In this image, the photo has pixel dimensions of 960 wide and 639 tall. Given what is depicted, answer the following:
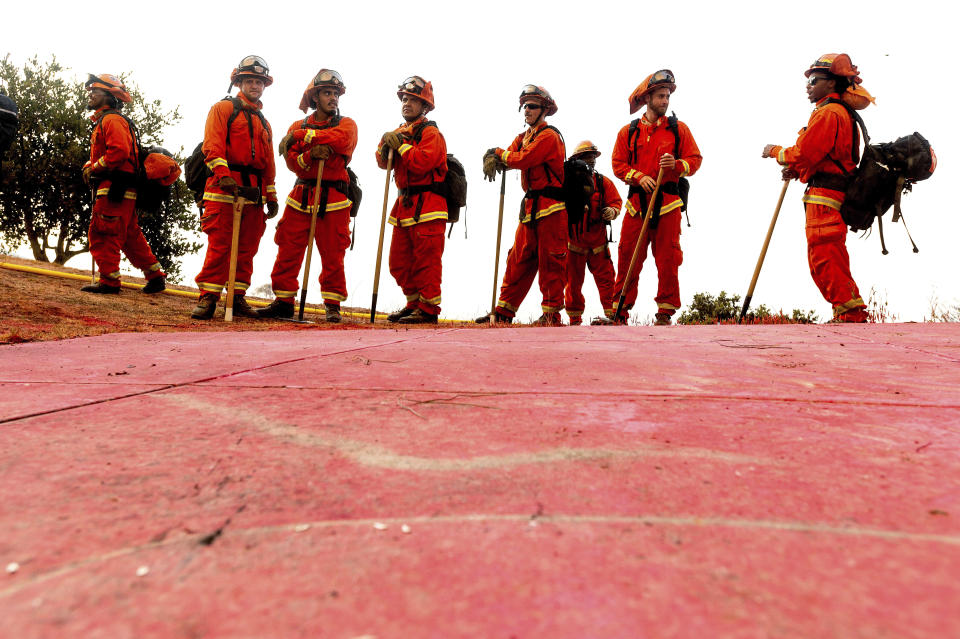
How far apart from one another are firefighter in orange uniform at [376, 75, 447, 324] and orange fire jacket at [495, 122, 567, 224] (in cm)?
76

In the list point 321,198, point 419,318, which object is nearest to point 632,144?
point 419,318

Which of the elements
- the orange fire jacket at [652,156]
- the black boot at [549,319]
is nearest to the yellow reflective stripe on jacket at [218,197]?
the black boot at [549,319]

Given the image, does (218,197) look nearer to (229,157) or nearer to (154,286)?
(229,157)

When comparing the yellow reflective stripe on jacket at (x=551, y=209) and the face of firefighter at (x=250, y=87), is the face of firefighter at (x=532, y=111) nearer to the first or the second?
the yellow reflective stripe on jacket at (x=551, y=209)

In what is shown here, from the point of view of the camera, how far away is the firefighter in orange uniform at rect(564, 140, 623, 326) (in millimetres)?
8312

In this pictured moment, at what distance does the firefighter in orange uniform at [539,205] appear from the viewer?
6.49 m

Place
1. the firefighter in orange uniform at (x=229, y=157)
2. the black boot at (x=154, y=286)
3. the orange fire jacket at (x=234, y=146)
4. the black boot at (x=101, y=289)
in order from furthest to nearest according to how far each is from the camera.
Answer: the black boot at (x=154, y=286), the black boot at (x=101, y=289), the firefighter in orange uniform at (x=229, y=157), the orange fire jacket at (x=234, y=146)

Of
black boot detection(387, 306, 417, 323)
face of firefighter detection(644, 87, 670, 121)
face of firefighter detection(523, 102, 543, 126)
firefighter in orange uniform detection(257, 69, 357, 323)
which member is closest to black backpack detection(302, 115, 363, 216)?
firefighter in orange uniform detection(257, 69, 357, 323)

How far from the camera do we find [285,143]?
6.71 meters

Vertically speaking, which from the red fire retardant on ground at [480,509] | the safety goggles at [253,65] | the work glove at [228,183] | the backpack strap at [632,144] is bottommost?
the red fire retardant on ground at [480,509]

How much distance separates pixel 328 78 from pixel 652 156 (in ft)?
11.2

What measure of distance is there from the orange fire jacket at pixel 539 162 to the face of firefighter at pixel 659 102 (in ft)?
3.22

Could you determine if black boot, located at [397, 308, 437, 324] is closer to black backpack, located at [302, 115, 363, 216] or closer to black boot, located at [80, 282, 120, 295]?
black backpack, located at [302, 115, 363, 216]

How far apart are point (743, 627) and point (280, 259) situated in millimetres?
6672
